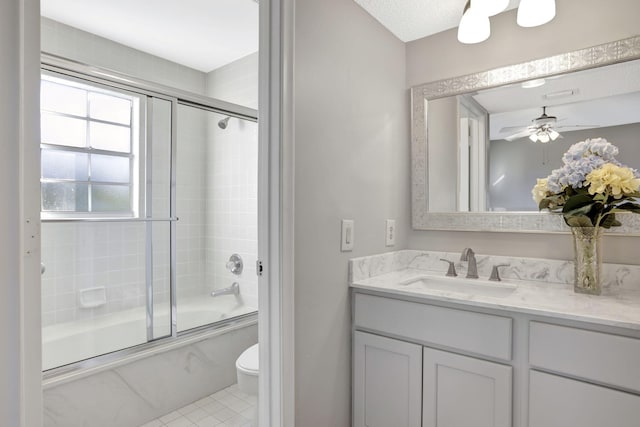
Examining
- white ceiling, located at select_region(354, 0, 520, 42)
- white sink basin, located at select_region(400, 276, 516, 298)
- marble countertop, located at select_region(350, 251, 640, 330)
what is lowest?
white sink basin, located at select_region(400, 276, 516, 298)

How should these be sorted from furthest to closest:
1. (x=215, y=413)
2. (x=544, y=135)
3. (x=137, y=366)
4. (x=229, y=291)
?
1. (x=229, y=291)
2. (x=215, y=413)
3. (x=137, y=366)
4. (x=544, y=135)

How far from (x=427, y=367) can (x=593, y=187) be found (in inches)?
35.8

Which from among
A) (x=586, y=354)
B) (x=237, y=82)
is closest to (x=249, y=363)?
(x=586, y=354)

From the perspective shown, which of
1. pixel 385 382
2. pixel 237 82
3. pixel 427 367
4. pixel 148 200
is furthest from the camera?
pixel 237 82

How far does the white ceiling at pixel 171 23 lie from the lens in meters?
2.14

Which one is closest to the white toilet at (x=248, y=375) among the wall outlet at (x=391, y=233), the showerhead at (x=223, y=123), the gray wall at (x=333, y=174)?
the gray wall at (x=333, y=174)

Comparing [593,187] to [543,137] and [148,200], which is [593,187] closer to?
[543,137]

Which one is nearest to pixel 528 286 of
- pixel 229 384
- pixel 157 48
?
pixel 229 384

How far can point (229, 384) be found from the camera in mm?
2367

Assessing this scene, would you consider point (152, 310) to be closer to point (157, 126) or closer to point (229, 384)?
point (229, 384)

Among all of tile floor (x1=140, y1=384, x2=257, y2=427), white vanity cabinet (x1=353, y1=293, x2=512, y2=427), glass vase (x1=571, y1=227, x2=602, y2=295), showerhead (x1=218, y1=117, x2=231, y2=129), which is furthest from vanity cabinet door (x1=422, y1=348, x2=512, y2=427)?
showerhead (x1=218, y1=117, x2=231, y2=129)

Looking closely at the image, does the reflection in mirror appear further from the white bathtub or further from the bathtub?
the white bathtub

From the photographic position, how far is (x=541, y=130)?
5.28ft

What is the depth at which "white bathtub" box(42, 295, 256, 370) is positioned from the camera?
2170 mm
